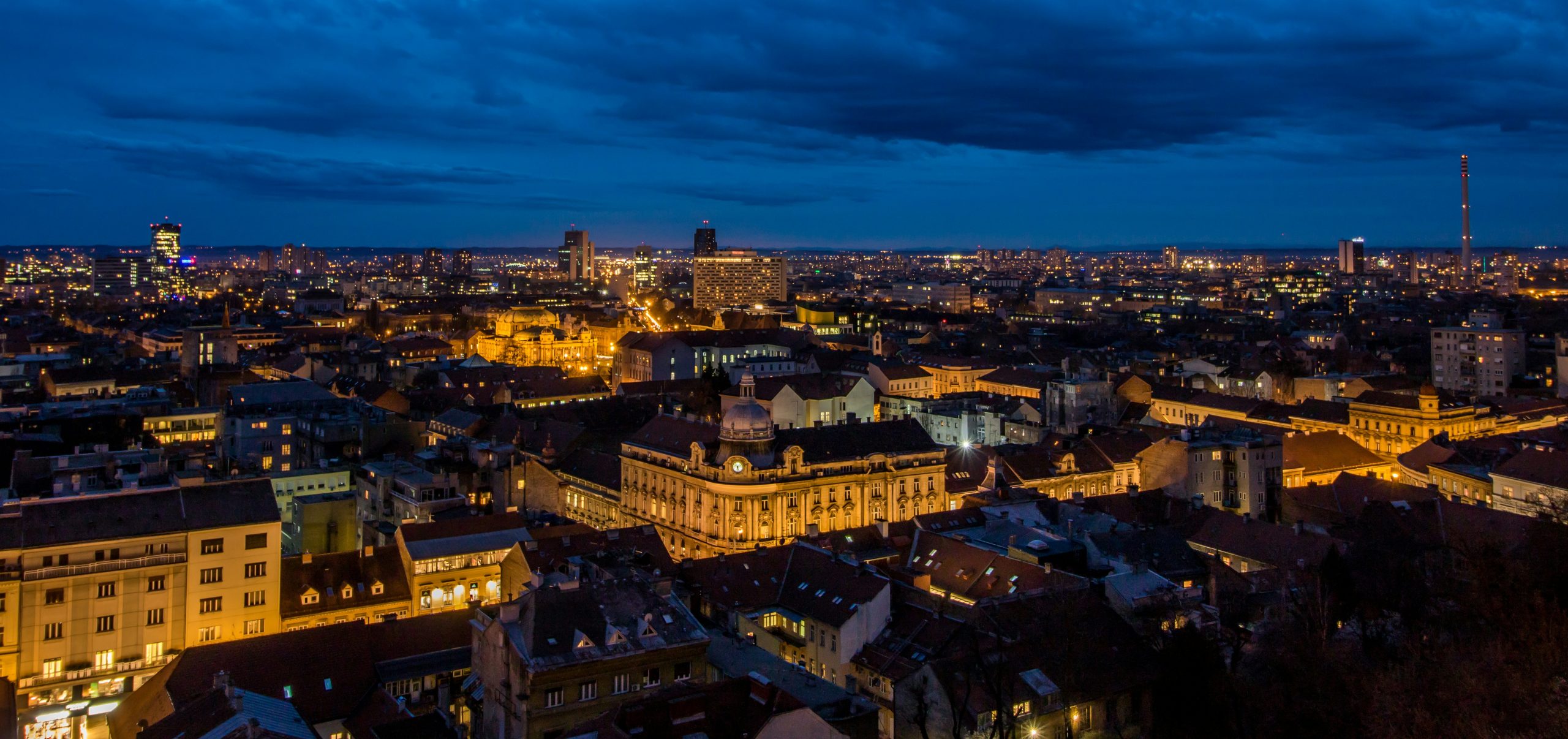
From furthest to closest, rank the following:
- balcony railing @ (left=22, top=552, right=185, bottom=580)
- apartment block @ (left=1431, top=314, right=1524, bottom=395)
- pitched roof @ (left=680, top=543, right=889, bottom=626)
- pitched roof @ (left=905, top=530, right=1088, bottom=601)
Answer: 1. apartment block @ (left=1431, top=314, right=1524, bottom=395)
2. balcony railing @ (left=22, top=552, right=185, bottom=580)
3. pitched roof @ (left=905, top=530, right=1088, bottom=601)
4. pitched roof @ (left=680, top=543, right=889, bottom=626)

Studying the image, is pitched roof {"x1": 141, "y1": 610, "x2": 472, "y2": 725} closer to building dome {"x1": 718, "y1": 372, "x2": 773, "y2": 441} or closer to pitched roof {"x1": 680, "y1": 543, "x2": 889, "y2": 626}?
pitched roof {"x1": 680, "y1": 543, "x2": 889, "y2": 626}

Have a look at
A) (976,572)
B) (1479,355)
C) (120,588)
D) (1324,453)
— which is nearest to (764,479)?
(976,572)

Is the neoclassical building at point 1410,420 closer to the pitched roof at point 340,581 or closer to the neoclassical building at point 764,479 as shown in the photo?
the neoclassical building at point 764,479

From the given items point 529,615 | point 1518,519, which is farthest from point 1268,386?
point 529,615

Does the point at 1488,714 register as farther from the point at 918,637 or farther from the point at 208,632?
the point at 208,632

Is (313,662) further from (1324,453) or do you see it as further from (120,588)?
(1324,453)

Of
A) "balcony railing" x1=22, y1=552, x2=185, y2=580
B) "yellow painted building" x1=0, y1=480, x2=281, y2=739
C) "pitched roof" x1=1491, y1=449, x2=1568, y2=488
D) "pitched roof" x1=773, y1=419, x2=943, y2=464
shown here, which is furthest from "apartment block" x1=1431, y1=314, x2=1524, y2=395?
"balcony railing" x1=22, y1=552, x2=185, y2=580
